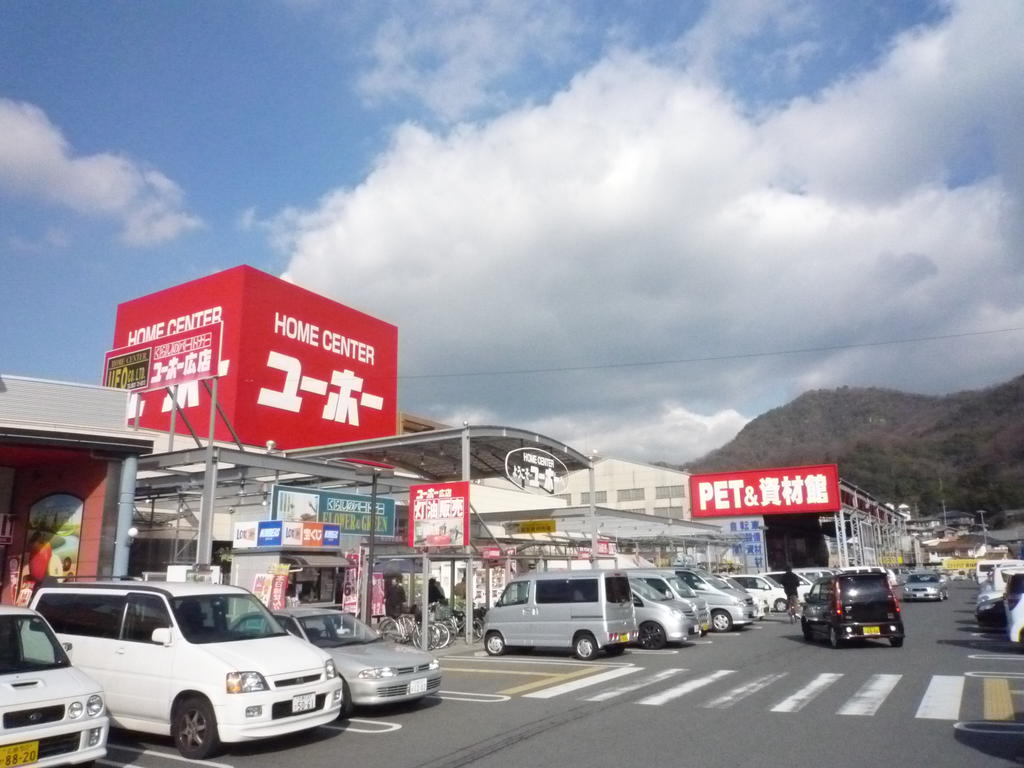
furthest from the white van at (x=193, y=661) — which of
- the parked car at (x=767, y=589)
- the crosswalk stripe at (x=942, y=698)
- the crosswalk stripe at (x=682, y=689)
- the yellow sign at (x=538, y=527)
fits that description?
the parked car at (x=767, y=589)

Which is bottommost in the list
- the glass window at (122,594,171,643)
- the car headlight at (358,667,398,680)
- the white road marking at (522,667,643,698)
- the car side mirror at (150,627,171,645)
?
the white road marking at (522,667,643,698)

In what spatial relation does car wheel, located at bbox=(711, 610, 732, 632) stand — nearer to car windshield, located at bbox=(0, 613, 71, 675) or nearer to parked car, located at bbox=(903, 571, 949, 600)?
parked car, located at bbox=(903, 571, 949, 600)

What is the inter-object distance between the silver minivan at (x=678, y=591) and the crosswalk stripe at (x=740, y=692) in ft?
18.7

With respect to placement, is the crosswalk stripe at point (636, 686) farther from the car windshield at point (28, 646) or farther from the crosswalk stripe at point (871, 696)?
the car windshield at point (28, 646)

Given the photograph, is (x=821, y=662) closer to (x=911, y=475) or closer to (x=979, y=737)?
(x=979, y=737)

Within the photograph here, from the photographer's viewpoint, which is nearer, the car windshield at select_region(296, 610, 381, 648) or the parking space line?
the parking space line

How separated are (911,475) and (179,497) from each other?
389ft

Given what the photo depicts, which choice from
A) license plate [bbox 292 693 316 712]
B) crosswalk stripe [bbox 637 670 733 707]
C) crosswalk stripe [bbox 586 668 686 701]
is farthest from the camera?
crosswalk stripe [bbox 586 668 686 701]

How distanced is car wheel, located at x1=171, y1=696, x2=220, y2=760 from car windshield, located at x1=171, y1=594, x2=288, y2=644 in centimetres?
69

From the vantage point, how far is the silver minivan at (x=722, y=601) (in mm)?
22891

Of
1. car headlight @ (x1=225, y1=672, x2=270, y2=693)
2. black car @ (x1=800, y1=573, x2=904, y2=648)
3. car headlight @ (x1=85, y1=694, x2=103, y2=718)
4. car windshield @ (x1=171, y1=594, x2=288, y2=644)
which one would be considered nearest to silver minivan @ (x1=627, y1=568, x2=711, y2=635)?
black car @ (x1=800, y1=573, x2=904, y2=648)

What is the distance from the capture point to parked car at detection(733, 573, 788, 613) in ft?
95.7

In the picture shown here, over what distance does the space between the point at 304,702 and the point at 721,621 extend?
653 inches

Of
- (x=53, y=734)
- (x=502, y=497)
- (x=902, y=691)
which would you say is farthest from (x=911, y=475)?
(x=53, y=734)
